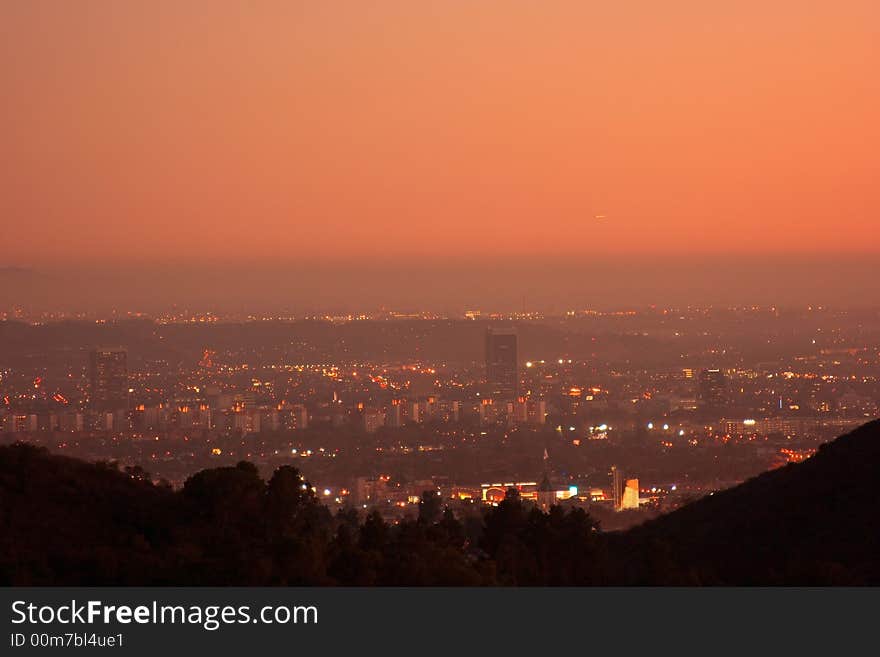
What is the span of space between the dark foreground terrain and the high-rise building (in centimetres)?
2830

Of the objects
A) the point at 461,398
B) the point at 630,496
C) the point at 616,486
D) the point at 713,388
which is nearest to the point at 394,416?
the point at 461,398

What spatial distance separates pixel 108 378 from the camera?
4575 cm

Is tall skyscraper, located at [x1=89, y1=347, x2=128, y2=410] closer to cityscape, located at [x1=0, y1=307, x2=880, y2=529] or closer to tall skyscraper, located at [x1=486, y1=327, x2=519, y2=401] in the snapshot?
cityscape, located at [x1=0, y1=307, x2=880, y2=529]

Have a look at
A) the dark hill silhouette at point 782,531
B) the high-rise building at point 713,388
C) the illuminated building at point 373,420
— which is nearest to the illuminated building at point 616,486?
the dark hill silhouette at point 782,531

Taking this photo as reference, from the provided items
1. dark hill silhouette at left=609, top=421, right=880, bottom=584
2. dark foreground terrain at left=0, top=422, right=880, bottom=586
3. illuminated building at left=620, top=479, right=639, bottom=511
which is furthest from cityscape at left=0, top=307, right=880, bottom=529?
dark foreground terrain at left=0, top=422, right=880, bottom=586

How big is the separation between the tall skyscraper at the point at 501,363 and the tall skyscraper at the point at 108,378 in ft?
43.0

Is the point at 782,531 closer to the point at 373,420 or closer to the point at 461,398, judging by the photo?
the point at 373,420

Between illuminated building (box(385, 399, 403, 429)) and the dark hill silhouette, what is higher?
the dark hill silhouette

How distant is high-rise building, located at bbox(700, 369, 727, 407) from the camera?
46219mm
